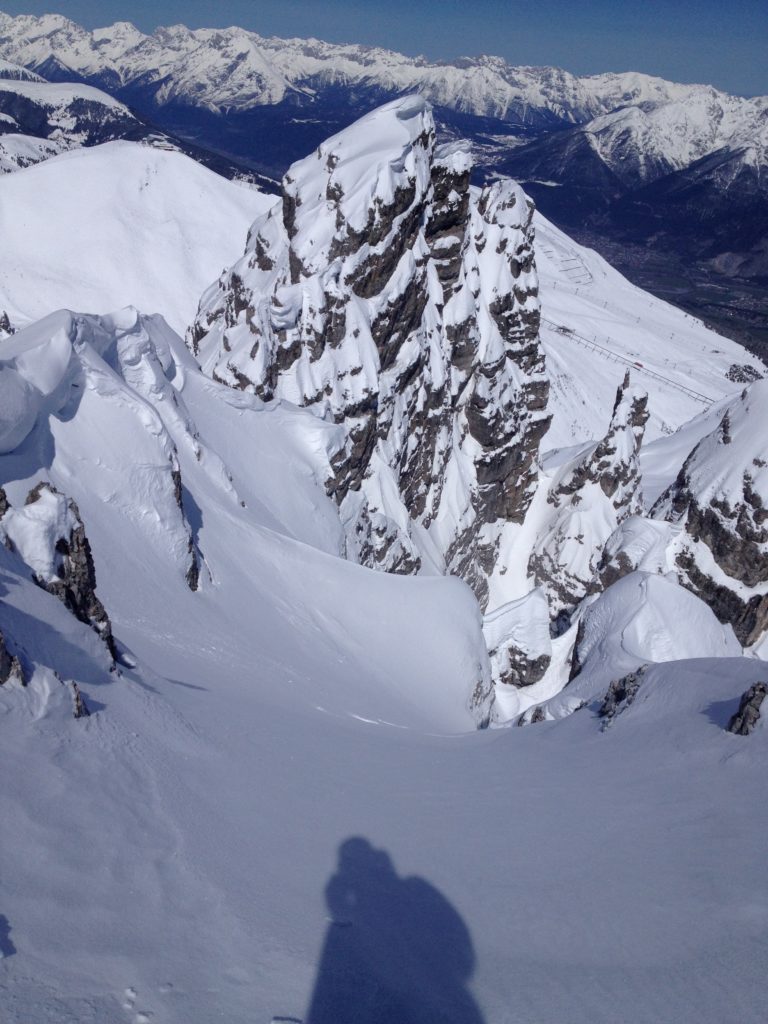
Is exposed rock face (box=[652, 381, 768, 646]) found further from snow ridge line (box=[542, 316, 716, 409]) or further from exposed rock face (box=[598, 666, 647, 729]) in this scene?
snow ridge line (box=[542, 316, 716, 409])

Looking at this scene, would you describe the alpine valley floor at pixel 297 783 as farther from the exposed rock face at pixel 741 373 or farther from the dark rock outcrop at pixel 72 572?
the exposed rock face at pixel 741 373

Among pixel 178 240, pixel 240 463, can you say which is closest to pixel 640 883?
pixel 240 463

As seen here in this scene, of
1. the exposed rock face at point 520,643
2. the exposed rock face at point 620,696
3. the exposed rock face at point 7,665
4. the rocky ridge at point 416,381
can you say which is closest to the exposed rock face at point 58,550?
the exposed rock face at point 7,665

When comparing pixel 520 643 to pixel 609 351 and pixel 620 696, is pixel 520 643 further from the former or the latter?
pixel 609 351

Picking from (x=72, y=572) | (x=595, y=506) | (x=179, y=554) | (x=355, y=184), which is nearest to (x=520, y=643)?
(x=595, y=506)

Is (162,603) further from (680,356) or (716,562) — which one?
(680,356)
